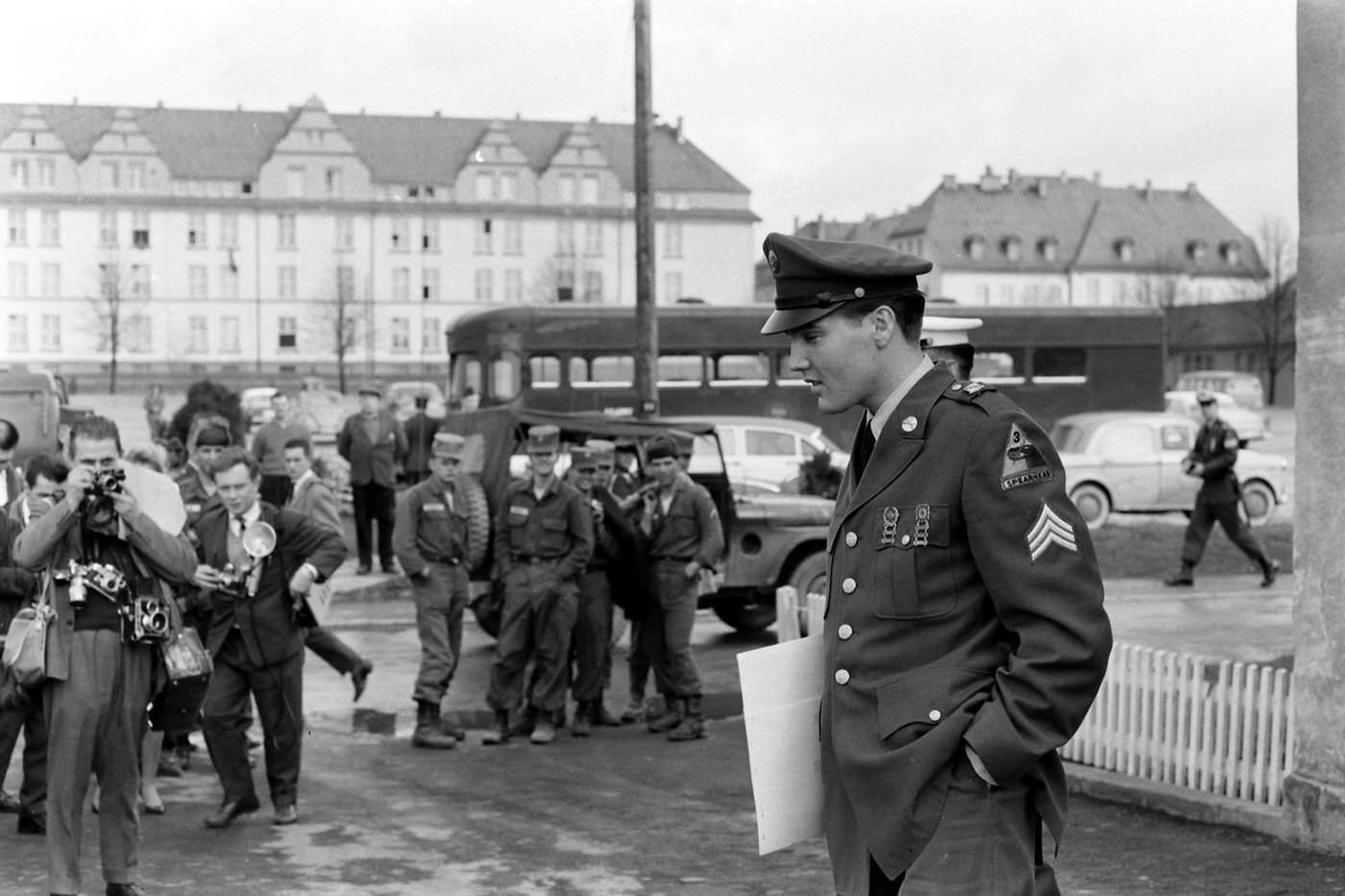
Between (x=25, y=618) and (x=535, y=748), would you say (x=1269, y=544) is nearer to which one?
(x=535, y=748)

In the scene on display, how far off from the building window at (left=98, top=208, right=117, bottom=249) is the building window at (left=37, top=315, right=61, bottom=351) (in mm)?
3863

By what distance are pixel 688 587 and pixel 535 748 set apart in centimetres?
147

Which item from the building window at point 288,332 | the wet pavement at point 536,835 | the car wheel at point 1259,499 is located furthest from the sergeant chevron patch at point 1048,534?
the building window at point 288,332

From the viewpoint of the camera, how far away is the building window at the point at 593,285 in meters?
70.6

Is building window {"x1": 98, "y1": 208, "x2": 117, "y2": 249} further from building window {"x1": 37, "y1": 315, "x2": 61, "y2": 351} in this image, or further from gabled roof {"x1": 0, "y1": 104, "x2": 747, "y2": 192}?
building window {"x1": 37, "y1": 315, "x2": 61, "y2": 351}

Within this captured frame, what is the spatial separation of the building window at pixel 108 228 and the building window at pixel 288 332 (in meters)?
7.54

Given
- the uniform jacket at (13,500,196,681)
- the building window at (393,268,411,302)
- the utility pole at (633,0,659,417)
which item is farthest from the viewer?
the building window at (393,268,411,302)

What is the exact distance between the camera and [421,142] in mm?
77250

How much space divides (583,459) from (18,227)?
62714 mm

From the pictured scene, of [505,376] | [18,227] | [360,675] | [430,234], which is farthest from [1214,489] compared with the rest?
[430,234]

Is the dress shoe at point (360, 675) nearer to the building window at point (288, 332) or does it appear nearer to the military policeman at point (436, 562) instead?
the military policeman at point (436, 562)

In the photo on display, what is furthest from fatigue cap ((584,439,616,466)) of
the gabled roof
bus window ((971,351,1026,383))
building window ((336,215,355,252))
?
building window ((336,215,355,252))

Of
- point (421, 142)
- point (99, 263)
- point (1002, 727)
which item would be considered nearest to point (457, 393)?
point (1002, 727)

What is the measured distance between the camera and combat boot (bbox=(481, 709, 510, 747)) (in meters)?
11.0
